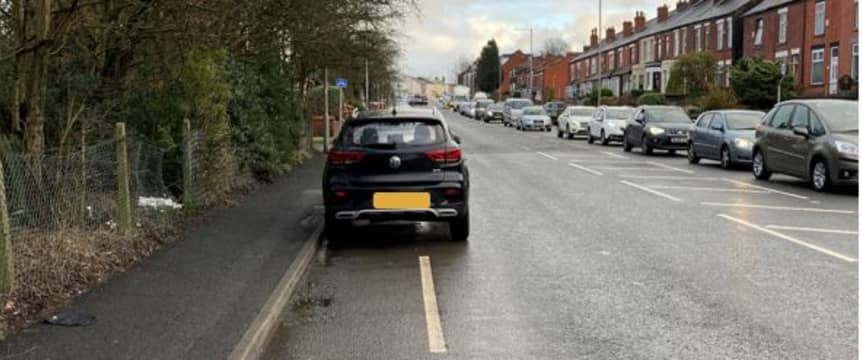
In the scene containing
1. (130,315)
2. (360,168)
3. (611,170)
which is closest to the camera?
(130,315)

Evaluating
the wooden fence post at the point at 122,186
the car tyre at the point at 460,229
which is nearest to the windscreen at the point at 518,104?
the car tyre at the point at 460,229

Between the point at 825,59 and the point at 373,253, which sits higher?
the point at 825,59

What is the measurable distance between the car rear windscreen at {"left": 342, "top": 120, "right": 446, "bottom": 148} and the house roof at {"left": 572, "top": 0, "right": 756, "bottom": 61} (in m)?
52.3

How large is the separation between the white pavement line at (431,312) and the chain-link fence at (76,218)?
2.69 m

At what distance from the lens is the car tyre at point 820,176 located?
47.5ft

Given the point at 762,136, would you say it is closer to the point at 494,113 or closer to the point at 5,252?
the point at 5,252

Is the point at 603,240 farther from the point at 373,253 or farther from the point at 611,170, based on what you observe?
the point at 611,170

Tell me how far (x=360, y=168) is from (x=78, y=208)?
2.85m

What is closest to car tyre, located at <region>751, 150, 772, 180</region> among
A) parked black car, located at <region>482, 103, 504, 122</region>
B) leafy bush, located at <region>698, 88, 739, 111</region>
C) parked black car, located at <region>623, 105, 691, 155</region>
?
parked black car, located at <region>623, 105, 691, 155</region>

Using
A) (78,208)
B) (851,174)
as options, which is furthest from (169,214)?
(851,174)

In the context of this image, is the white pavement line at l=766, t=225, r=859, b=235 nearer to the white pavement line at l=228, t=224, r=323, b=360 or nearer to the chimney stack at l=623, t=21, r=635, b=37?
the white pavement line at l=228, t=224, r=323, b=360

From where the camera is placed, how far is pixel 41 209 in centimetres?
732

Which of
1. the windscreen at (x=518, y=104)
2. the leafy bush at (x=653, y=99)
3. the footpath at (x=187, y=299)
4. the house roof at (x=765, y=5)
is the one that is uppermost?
the house roof at (x=765, y=5)

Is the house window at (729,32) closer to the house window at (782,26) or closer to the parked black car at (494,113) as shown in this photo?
the house window at (782,26)
